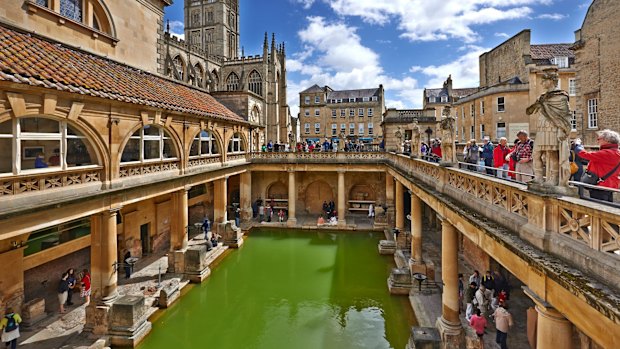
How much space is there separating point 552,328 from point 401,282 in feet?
33.3

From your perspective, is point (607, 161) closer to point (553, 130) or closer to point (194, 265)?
point (553, 130)

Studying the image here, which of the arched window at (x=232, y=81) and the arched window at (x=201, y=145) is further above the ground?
the arched window at (x=232, y=81)

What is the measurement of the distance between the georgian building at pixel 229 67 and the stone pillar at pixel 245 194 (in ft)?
9.87

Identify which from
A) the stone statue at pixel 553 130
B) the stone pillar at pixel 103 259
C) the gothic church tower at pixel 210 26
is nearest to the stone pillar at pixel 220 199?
the stone pillar at pixel 103 259

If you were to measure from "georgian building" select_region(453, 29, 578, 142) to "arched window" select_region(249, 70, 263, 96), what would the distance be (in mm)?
33176

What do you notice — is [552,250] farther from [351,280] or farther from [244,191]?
[244,191]

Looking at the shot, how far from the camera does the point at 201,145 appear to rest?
69.4 ft

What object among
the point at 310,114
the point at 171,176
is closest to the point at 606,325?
the point at 171,176

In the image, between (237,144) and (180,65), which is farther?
(180,65)

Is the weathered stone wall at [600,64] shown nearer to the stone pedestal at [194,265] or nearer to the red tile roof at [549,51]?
the red tile roof at [549,51]

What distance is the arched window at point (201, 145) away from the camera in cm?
1873

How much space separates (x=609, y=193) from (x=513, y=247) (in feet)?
6.04

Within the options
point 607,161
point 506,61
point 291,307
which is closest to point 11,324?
point 291,307

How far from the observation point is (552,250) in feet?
15.4
